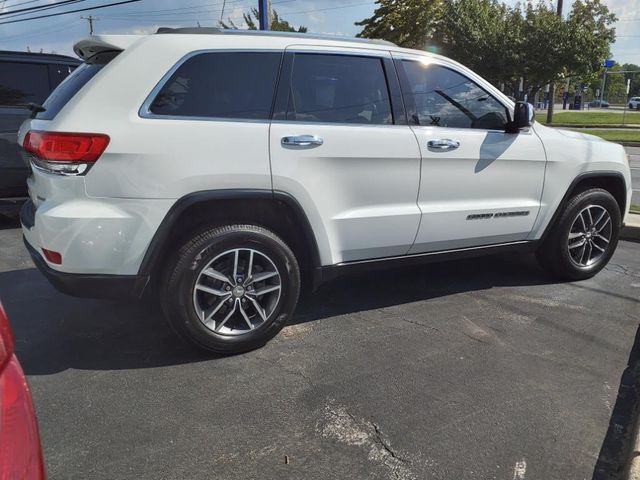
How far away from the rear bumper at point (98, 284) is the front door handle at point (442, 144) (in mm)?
2069

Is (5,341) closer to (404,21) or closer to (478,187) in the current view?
(478,187)

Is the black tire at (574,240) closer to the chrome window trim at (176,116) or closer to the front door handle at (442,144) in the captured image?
the front door handle at (442,144)

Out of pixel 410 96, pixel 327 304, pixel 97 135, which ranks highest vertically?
pixel 410 96

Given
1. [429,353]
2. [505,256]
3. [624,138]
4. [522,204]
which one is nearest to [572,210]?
[522,204]

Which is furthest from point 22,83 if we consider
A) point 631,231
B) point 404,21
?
point 404,21

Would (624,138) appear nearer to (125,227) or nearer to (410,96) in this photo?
(410,96)

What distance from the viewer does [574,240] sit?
15.2 ft

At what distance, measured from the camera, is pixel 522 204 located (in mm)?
4211

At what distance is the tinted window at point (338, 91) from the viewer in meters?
3.34

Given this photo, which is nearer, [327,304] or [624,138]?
[327,304]

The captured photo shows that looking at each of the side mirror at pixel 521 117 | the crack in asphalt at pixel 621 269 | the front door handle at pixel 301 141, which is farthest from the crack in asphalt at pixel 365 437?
the crack in asphalt at pixel 621 269

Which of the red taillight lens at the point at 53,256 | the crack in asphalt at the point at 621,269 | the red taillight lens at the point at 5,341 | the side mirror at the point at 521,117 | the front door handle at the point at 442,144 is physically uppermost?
the side mirror at the point at 521,117

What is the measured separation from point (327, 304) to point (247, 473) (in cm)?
205

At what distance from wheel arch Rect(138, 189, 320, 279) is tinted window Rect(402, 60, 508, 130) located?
44.4 inches
